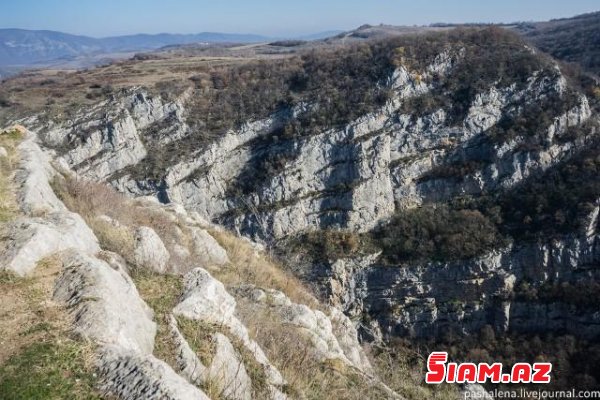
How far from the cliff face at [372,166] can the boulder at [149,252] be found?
3018 centimetres

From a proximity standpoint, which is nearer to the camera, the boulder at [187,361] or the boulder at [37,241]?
the boulder at [187,361]

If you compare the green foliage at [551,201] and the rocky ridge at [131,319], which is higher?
the rocky ridge at [131,319]

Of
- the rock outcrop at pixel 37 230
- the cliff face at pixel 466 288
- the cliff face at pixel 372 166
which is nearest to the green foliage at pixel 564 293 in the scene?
the cliff face at pixel 466 288

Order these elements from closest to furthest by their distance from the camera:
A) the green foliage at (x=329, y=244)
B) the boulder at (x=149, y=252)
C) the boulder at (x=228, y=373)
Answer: the boulder at (x=228, y=373) < the boulder at (x=149, y=252) < the green foliage at (x=329, y=244)

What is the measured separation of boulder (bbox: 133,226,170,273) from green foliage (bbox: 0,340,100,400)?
4.42 m

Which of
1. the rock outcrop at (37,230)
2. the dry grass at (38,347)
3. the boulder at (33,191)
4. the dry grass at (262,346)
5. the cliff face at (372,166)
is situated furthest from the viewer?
the cliff face at (372,166)

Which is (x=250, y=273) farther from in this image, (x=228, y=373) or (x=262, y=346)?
(x=228, y=373)

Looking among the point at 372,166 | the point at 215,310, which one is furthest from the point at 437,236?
the point at 215,310

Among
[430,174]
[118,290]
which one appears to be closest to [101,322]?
[118,290]

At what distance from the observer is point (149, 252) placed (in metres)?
Answer: 11.6

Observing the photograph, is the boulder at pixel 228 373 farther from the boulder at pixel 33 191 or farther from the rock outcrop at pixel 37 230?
the boulder at pixel 33 191

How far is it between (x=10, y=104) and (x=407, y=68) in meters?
45.8

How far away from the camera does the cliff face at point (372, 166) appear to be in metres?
41.8

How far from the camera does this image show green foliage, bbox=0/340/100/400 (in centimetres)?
539
